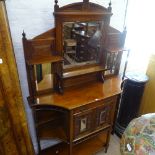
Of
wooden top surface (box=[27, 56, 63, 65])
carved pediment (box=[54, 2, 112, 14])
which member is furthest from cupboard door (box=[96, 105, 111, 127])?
carved pediment (box=[54, 2, 112, 14])

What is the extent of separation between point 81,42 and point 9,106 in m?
0.89

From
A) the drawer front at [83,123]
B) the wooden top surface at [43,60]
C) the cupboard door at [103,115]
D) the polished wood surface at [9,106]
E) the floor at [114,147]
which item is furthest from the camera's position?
the floor at [114,147]

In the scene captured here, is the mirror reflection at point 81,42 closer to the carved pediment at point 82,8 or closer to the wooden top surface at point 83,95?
the carved pediment at point 82,8

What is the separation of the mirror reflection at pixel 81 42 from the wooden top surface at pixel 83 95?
27 cm

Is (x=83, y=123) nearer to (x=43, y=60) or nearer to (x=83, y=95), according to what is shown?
(x=83, y=95)

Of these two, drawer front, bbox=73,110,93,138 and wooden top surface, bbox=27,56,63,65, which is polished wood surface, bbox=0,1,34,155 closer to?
wooden top surface, bbox=27,56,63,65

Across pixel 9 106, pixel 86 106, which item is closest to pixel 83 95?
pixel 86 106

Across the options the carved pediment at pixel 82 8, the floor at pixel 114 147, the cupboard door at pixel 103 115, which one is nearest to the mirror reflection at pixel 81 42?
the carved pediment at pixel 82 8

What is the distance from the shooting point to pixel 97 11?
1648 mm

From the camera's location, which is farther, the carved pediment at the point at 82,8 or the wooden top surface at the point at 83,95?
the wooden top surface at the point at 83,95

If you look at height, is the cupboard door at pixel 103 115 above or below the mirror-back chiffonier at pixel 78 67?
below

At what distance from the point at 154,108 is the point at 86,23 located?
4.81ft

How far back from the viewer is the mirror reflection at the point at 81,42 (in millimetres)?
1616

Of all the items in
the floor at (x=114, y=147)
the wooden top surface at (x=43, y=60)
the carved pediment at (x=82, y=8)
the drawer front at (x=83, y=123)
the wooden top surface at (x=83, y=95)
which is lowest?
the floor at (x=114, y=147)
